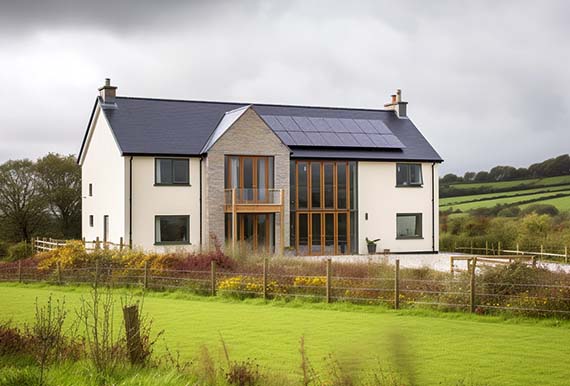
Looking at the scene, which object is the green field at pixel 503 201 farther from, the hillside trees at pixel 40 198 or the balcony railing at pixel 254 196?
the hillside trees at pixel 40 198

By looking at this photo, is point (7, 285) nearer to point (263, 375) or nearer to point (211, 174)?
point (211, 174)

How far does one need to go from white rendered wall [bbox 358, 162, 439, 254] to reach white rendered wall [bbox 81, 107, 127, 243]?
1140 cm

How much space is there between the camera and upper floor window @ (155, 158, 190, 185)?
34.4 metres

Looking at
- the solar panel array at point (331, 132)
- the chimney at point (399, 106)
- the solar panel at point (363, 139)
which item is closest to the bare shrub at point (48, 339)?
the solar panel array at point (331, 132)

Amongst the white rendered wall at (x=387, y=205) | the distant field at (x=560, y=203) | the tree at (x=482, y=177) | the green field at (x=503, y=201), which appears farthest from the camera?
the tree at (x=482, y=177)

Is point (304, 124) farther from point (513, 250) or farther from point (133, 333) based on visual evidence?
point (133, 333)

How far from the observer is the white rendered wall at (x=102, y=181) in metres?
34.5

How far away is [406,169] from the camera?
38906 millimetres

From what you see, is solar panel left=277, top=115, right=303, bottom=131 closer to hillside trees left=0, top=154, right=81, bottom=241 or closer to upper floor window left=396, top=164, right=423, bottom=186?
upper floor window left=396, top=164, right=423, bottom=186

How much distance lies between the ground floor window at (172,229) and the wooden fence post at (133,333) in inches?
895

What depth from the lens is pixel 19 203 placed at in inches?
1838

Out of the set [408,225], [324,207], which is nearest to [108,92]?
[324,207]

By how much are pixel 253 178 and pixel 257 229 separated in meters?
2.31

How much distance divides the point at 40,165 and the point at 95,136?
11.1m
